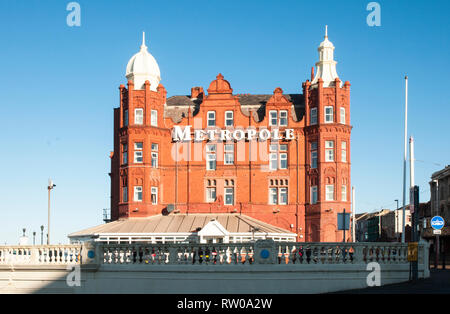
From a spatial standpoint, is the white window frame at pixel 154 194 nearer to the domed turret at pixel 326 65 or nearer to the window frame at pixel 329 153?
the window frame at pixel 329 153

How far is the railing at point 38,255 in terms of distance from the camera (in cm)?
2909

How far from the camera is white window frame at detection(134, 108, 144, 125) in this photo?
59094 mm

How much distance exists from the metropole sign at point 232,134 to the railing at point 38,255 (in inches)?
1175

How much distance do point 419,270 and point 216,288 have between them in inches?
348

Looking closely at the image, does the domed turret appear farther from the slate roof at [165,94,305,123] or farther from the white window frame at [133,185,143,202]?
the white window frame at [133,185,143,202]

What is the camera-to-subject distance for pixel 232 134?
5897 centimetres

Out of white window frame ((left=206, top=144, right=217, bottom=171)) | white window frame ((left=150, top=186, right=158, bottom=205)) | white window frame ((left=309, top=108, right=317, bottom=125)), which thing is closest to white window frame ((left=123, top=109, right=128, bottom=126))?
white window frame ((left=150, top=186, right=158, bottom=205))

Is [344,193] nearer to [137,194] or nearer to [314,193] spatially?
[314,193]

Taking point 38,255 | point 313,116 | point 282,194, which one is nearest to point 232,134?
point 282,194

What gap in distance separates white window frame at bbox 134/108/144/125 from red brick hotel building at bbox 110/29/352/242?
0.09 meters
